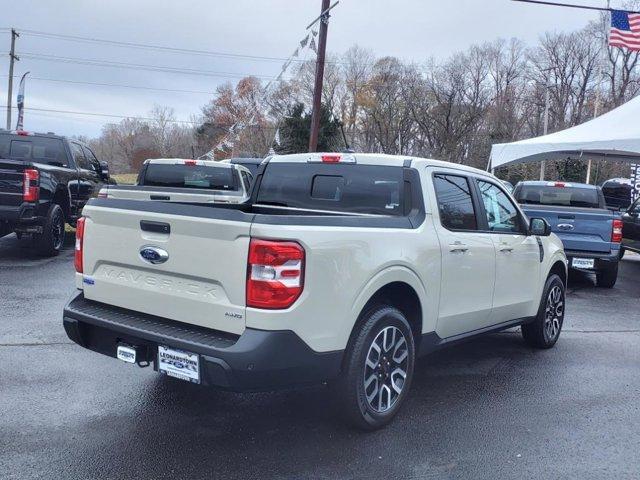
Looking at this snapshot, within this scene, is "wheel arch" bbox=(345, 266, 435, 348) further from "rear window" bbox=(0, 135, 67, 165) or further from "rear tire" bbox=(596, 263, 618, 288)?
"rear window" bbox=(0, 135, 67, 165)

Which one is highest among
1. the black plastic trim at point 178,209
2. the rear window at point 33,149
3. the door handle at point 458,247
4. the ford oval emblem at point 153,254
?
the rear window at point 33,149

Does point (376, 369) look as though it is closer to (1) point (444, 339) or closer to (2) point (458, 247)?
(1) point (444, 339)

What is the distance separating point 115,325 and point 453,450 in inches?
87.9

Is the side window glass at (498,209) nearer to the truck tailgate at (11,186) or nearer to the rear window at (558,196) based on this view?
the rear window at (558,196)

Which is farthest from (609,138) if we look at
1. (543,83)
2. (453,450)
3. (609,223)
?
(543,83)

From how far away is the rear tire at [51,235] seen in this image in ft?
33.8

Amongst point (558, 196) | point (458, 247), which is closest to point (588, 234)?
point (558, 196)

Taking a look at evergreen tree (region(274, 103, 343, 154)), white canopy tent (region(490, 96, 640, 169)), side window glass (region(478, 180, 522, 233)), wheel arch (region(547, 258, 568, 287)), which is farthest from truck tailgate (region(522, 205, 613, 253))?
evergreen tree (region(274, 103, 343, 154))

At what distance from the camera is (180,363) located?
341cm

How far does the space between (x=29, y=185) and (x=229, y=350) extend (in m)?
7.88

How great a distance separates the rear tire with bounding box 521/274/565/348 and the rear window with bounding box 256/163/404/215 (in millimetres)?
2468

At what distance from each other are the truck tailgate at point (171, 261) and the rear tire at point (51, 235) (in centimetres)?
701

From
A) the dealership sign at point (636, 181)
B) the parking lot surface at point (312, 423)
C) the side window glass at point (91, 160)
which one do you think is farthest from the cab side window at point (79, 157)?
the dealership sign at point (636, 181)

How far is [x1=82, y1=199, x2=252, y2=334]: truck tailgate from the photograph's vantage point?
3.28m
